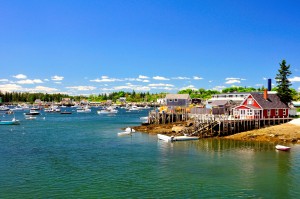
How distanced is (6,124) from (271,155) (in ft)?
276

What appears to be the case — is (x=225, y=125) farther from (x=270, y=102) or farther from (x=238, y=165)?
(x=238, y=165)

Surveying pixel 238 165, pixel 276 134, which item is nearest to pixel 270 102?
pixel 276 134

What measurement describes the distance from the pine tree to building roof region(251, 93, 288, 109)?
431cm

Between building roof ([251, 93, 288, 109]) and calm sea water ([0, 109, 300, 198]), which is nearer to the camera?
calm sea water ([0, 109, 300, 198])

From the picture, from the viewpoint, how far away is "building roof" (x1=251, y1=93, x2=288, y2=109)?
70.6 metres

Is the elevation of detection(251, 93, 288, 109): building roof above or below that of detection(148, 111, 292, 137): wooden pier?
above

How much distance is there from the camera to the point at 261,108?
2734 inches

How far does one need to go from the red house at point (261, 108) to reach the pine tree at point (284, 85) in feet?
17.9

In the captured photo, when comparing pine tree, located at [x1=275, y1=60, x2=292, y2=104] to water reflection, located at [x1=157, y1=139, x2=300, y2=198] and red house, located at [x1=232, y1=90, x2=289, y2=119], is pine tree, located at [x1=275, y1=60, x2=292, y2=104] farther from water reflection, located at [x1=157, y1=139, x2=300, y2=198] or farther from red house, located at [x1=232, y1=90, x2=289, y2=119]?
water reflection, located at [x1=157, y1=139, x2=300, y2=198]

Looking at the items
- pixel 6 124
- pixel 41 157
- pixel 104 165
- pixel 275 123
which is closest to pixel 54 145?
pixel 41 157

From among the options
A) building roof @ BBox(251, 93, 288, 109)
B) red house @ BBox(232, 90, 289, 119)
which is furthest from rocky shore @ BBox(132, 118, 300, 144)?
building roof @ BBox(251, 93, 288, 109)

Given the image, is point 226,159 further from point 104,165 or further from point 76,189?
point 76,189

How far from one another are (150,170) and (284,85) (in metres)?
53.3

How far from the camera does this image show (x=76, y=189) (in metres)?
31.4
